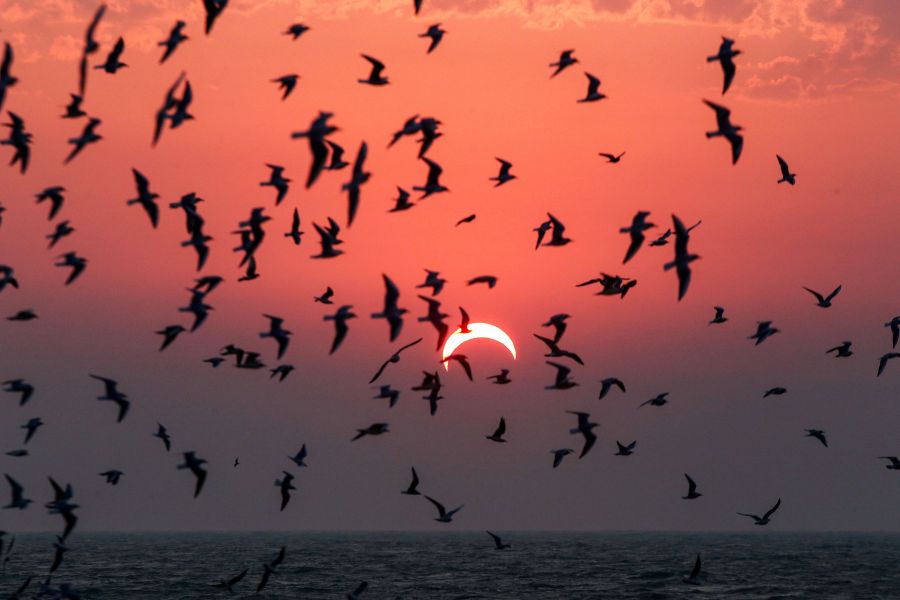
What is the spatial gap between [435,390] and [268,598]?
45.6m

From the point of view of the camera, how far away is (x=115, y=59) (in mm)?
37031

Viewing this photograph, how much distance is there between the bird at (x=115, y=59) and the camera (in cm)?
3662

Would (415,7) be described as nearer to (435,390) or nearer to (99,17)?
(99,17)

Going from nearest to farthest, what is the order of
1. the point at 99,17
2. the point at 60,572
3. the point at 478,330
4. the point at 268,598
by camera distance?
the point at 99,17 → the point at 478,330 → the point at 268,598 → the point at 60,572

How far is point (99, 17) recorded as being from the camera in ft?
86.6

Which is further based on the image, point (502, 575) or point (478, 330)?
point (502, 575)

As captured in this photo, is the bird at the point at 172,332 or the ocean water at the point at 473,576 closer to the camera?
the bird at the point at 172,332

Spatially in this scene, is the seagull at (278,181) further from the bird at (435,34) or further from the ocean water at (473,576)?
the ocean water at (473,576)

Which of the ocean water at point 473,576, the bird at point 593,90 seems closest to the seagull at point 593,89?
the bird at point 593,90

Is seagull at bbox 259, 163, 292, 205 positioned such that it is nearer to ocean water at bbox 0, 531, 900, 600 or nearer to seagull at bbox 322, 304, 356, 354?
seagull at bbox 322, 304, 356, 354

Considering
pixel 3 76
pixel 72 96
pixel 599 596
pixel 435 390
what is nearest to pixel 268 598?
Result: pixel 599 596

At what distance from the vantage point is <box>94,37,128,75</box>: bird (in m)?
36.6

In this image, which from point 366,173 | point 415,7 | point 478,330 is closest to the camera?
point 415,7

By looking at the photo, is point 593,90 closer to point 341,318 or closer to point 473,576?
point 341,318
